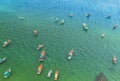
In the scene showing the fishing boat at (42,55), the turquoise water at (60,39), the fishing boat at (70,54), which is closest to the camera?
the turquoise water at (60,39)

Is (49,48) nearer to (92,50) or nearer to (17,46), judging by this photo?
(17,46)

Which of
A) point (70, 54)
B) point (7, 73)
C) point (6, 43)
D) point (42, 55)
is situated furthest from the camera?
point (6, 43)

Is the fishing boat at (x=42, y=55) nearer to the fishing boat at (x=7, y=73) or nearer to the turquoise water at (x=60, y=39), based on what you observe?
the turquoise water at (x=60, y=39)

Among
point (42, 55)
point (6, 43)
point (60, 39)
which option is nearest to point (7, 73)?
point (42, 55)

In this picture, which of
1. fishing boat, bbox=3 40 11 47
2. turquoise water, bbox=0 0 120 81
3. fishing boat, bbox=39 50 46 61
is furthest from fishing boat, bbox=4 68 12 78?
fishing boat, bbox=3 40 11 47

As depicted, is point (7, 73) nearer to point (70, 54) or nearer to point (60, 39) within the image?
point (70, 54)

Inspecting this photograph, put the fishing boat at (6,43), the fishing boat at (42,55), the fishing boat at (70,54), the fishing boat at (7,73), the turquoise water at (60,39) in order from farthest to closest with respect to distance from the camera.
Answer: the fishing boat at (6,43) → the fishing boat at (70,54) → the fishing boat at (42,55) → the turquoise water at (60,39) → the fishing boat at (7,73)

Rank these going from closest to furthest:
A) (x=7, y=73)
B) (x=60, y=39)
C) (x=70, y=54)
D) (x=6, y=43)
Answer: (x=7, y=73), (x=70, y=54), (x=6, y=43), (x=60, y=39)

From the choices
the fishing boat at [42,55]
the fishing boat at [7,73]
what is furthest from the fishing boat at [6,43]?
the fishing boat at [7,73]

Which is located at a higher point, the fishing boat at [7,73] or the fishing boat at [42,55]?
the fishing boat at [7,73]

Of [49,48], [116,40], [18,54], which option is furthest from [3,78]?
[116,40]
